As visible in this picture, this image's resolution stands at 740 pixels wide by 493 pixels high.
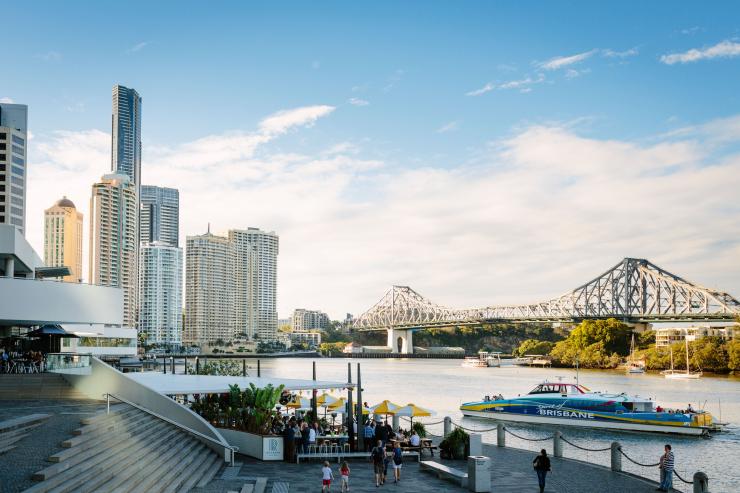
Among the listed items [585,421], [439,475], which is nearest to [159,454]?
[439,475]

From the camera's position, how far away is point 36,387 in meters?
27.8

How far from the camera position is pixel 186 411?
23.6 m

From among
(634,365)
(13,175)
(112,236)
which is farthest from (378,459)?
(112,236)

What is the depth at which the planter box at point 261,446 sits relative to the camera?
24.0 metres

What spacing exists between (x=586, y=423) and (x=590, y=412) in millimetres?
710

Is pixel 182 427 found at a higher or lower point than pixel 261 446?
higher

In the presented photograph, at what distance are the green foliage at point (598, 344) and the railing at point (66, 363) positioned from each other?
10629 centimetres

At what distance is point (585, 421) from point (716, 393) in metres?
32.8

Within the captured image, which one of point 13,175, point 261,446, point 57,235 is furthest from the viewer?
point 57,235

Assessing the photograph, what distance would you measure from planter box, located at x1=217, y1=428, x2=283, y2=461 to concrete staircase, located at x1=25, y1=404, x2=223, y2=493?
5.44 ft

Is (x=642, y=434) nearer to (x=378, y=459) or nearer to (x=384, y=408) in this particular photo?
(x=384, y=408)

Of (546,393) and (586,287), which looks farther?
(586,287)

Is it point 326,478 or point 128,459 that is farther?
point 326,478

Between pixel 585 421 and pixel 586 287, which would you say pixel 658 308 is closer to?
pixel 586 287
